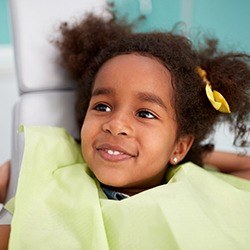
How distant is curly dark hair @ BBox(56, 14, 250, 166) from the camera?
0.88 m

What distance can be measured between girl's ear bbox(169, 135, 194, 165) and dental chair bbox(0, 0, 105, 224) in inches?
10.2

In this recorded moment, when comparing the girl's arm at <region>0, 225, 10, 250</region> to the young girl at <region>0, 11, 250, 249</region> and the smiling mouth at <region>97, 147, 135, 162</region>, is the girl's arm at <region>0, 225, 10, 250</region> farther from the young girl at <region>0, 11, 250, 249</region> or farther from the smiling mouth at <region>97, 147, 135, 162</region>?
the smiling mouth at <region>97, 147, 135, 162</region>

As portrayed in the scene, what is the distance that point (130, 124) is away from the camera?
78cm

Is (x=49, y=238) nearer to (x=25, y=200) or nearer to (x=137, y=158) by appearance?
(x=25, y=200)

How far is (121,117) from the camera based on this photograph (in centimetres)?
78

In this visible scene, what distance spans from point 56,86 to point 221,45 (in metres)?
0.45

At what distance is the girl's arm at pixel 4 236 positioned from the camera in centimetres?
72

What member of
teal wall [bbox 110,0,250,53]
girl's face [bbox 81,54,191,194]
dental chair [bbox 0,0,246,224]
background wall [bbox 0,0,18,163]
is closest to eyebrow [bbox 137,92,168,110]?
girl's face [bbox 81,54,191,194]

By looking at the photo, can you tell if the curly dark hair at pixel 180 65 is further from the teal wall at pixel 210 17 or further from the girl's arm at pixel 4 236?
the girl's arm at pixel 4 236

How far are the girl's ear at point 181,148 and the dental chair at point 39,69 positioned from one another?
260 millimetres

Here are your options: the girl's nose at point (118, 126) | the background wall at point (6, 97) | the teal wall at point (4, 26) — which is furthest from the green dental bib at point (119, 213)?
the teal wall at point (4, 26)

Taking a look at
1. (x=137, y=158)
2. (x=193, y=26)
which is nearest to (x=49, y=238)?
(x=137, y=158)

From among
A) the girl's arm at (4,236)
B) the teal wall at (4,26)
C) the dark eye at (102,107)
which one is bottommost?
the girl's arm at (4,236)

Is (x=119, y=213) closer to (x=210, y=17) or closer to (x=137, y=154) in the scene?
(x=137, y=154)
